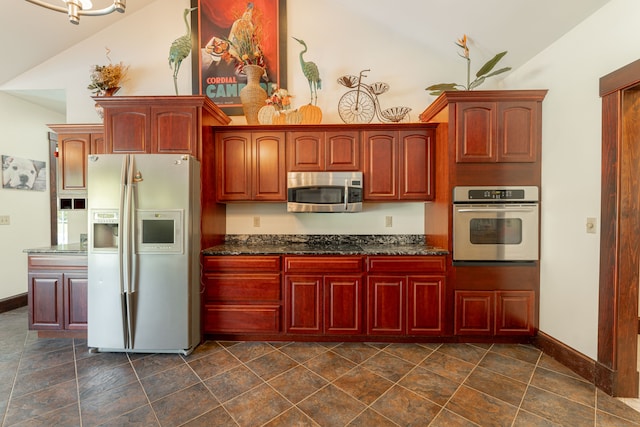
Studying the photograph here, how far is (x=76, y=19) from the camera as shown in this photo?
1.48 m

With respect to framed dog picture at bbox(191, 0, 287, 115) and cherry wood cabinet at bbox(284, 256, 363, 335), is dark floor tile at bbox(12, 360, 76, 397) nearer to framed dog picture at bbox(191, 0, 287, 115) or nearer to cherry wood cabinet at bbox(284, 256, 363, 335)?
cherry wood cabinet at bbox(284, 256, 363, 335)

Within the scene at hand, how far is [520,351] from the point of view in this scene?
2404mm

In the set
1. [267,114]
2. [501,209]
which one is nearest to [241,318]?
[267,114]

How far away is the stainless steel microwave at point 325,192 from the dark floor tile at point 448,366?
1.49 metres

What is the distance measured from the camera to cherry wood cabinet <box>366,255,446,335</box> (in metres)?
2.53

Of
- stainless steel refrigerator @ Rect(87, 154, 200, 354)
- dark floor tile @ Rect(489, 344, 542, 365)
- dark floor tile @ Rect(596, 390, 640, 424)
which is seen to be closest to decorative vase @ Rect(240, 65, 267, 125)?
stainless steel refrigerator @ Rect(87, 154, 200, 354)

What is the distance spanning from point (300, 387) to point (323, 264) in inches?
40.0

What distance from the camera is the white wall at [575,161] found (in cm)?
191

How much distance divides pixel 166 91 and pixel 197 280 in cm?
234

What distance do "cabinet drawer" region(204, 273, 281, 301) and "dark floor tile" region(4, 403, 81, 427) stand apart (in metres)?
1.12

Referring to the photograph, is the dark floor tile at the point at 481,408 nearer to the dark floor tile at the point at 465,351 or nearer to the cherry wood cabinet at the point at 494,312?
the dark floor tile at the point at 465,351

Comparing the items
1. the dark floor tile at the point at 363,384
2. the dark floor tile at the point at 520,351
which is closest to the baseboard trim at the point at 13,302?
the dark floor tile at the point at 363,384

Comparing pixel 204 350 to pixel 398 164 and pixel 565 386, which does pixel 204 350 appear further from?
pixel 565 386

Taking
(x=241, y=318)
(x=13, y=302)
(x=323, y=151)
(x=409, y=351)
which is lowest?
(x=409, y=351)
